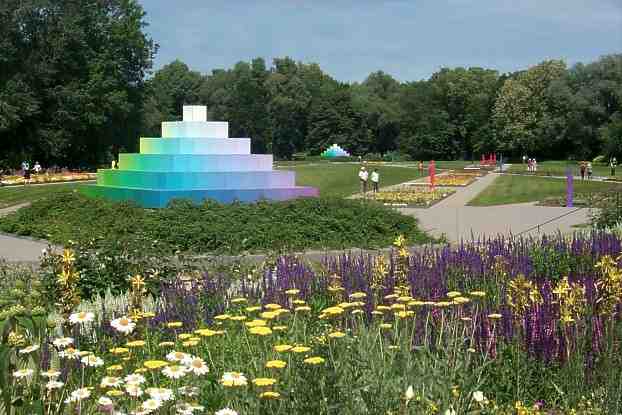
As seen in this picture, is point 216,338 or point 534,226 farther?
point 534,226

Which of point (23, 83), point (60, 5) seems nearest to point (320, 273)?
point (23, 83)

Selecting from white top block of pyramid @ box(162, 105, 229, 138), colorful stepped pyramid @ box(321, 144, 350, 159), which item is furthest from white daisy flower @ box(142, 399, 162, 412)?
colorful stepped pyramid @ box(321, 144, 350, 159)

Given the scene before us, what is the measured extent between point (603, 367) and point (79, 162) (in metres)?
56.1

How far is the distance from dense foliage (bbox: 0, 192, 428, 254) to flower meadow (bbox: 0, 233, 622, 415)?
208 inches

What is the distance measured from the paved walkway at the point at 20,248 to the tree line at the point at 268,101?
34580 mm

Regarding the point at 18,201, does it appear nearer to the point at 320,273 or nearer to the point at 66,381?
the point at 320,273

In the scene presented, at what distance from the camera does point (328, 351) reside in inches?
159

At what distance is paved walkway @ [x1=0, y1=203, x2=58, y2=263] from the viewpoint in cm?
1261

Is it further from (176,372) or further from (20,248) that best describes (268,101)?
(176,372)

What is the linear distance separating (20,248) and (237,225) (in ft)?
13.0

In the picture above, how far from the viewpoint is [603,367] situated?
427 centimetres

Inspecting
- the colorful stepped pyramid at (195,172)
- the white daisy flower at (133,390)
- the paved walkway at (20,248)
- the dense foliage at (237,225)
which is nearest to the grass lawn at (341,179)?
the colorful stepped pyramid at (195,172)

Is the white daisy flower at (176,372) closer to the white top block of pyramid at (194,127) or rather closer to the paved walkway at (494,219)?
the paved walkway at (494,219)

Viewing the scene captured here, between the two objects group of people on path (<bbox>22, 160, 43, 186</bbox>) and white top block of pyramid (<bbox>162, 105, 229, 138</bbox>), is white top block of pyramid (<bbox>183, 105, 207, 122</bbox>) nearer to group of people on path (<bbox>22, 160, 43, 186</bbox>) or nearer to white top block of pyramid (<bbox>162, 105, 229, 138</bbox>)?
white top block of pyramid (<bbox>162, 105, 229, 138</bbox>)
